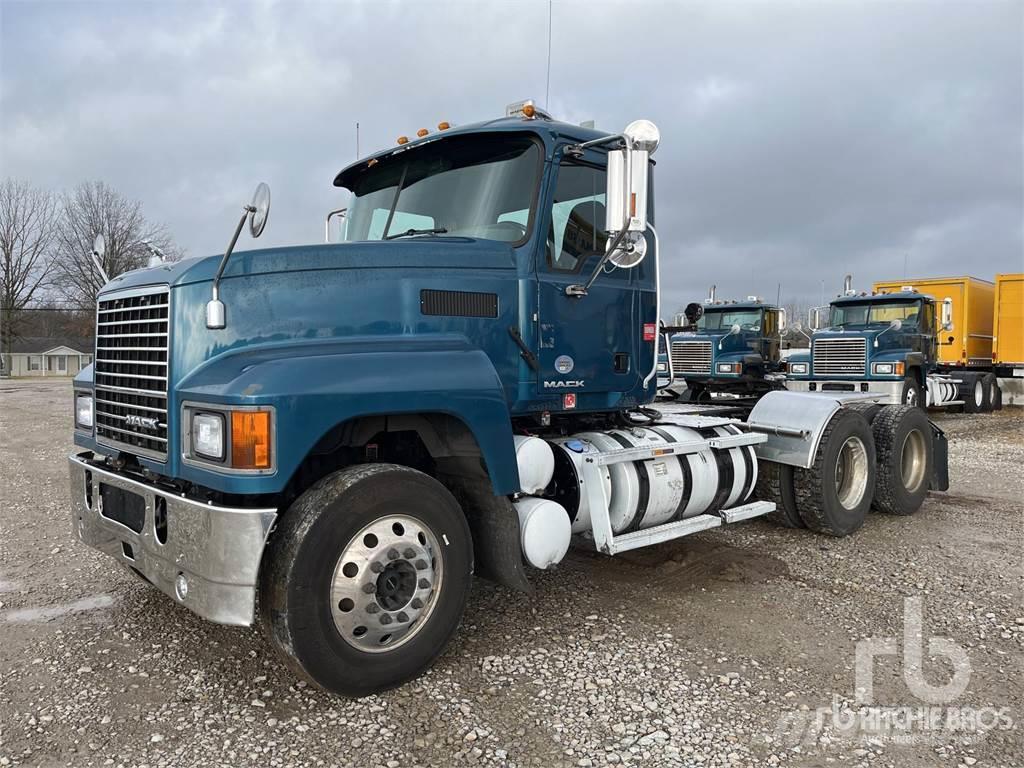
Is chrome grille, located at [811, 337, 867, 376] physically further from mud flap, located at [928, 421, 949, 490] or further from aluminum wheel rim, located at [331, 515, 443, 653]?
aluminum wheel rim, located at [331, 515, 443, 653]

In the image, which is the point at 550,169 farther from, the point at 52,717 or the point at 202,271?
the point at 52,717

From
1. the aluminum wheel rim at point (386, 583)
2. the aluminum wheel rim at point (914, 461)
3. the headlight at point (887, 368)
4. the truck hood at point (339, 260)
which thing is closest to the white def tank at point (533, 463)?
the aluminum wheel rim at point (386, 583)

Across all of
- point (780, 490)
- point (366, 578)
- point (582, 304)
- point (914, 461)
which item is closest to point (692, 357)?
point (914, 461)

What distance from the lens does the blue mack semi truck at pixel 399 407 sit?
3.17 m

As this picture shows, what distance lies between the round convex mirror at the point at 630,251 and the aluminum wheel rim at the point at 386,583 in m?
1.83

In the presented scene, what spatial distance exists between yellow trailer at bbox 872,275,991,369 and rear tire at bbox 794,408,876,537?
15598mm

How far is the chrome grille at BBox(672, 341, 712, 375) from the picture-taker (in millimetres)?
16672

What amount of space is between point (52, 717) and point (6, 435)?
12311 mm

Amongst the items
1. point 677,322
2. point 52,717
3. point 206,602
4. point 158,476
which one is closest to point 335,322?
point 158,476

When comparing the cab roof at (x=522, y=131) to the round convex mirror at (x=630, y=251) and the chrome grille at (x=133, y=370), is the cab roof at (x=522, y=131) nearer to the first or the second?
the round convex mirror at (x=630, y=251)

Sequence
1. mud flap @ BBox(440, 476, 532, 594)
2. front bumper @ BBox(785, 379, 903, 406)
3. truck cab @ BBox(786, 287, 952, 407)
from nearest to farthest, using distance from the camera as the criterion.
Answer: mud flap @ BBox(440, 476, 532, 594) → front bumper @ BBox(785, 379, 903, 406) → truck cab @ BBox(786, 287, 952, 407)

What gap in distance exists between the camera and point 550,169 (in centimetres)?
433

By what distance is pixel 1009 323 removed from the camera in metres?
20.5

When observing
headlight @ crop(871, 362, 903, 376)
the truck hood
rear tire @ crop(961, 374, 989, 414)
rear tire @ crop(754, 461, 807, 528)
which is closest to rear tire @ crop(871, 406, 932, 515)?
rear tire @ crop(754, 461, 807, 528)
